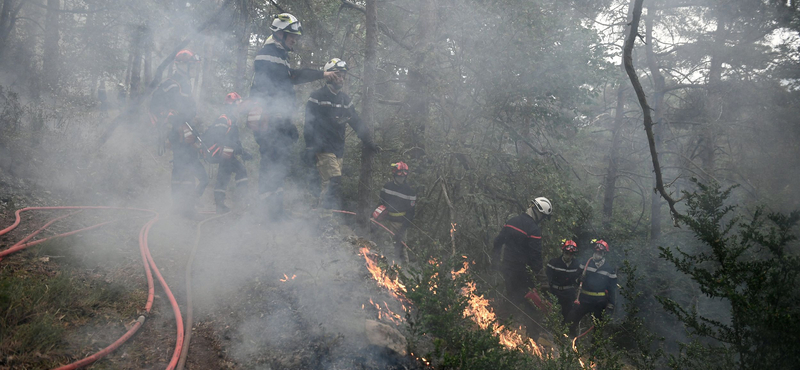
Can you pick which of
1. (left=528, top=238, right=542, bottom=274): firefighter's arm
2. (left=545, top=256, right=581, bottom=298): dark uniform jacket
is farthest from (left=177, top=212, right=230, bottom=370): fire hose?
(left=545, top=256, right=581, bottom=298): dark uniform jacket

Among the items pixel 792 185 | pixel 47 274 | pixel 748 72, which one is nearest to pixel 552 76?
pixel 748 72

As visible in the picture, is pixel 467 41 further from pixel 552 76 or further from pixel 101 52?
pixel 101 52

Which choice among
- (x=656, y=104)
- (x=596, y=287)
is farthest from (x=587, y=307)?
(x=656, y=104)

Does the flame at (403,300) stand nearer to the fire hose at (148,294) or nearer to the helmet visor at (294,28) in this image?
the fire hose at (148,294)

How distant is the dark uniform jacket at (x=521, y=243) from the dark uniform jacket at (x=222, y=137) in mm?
4960

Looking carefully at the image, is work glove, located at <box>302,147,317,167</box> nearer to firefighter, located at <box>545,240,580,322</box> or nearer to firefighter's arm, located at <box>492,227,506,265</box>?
firefighter's arm, located at <box>492,227,506,265</box>

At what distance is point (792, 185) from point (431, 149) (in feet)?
35.7

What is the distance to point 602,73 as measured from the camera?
8508 millimetres

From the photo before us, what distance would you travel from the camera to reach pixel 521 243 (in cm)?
680

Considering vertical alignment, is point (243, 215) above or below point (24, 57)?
below

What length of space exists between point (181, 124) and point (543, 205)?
6.33 m

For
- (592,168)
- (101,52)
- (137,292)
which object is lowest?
(137,292)

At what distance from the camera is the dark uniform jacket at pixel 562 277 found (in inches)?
290

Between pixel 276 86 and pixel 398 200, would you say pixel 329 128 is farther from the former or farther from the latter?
pixel 398 200
